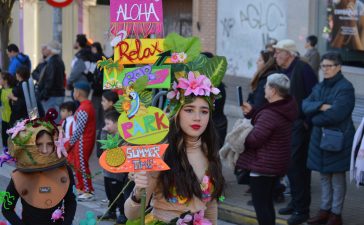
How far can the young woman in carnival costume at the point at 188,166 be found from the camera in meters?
4.73

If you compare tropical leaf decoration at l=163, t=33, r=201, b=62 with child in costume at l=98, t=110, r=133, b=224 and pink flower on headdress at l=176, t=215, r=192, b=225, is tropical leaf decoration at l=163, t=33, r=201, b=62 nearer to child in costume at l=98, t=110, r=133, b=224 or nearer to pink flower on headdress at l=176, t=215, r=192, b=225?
pink flower on headdress at l=176, t=215, r=192, b=225

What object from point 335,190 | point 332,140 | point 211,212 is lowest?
point 335,190

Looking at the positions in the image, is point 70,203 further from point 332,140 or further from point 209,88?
point 332,140

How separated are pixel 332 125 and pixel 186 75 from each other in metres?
3.57

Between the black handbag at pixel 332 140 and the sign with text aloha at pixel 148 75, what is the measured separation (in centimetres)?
366

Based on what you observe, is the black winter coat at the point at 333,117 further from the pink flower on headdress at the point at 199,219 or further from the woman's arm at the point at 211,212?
the pink flower on headdress at the point at 199,219

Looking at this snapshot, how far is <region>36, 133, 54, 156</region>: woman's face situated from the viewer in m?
5.49

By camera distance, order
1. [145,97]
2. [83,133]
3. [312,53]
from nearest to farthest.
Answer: [145,97], [83,133], [312,53]

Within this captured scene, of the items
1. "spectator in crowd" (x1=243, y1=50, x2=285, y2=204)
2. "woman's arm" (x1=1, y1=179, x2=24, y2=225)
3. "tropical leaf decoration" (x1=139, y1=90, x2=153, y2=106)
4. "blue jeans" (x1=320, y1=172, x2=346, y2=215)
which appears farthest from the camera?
"spectator in crowd" (x1=243, y1=50, x2=285, y2=204)

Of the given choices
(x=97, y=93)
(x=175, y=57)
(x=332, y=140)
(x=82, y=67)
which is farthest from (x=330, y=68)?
(x=82, y=67)

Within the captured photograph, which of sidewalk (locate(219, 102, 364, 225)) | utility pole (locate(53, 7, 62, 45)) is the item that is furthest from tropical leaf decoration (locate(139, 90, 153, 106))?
utility pole (locate(53, 7, 62, 45))

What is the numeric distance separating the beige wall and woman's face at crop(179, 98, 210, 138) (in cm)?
1237

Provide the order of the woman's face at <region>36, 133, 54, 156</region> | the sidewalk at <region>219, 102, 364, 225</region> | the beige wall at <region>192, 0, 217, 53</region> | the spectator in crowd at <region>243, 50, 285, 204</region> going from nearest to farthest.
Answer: the woman's face at <region>36, 133, 54, 156</region> < the sidewalk at <region>219, 102, 364, 225</region> < the spectator in crowd at <region>243, 50, 285, 204</region> < the beige wall at <region>192, 0, 217, 53</region>

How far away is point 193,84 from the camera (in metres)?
4.83
